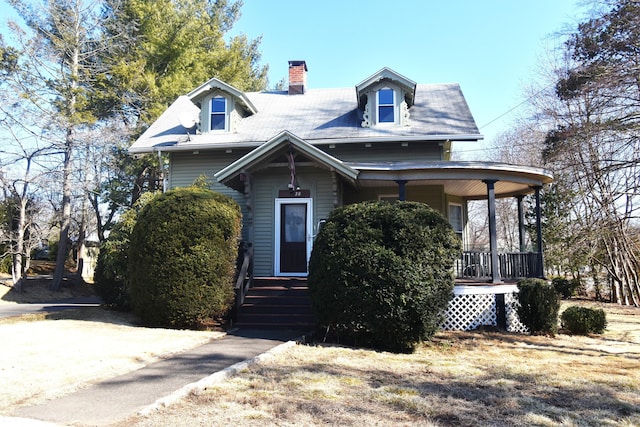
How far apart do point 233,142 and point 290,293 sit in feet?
18.1

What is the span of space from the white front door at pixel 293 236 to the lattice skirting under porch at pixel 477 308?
3966 mm

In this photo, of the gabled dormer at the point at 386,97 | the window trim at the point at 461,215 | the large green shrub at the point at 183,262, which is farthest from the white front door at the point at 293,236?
the window trim at the point at 461,215

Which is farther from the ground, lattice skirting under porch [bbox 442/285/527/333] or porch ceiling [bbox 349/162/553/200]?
porch ceiling [bbox 349/162/553/200]

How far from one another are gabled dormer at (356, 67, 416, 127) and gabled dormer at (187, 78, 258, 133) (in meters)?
4.10

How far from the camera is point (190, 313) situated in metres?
9.08

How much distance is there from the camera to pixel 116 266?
1136 centimetres

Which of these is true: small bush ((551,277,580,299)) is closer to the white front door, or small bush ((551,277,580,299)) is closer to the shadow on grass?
the white front door

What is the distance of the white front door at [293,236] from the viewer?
40.8ft

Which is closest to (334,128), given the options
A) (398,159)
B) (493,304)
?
(398,159)

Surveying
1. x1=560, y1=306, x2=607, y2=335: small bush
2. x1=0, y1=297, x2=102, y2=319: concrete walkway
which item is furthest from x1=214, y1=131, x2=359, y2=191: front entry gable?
x1=0, y1=297, x2=102, y2=319: concrete walkway

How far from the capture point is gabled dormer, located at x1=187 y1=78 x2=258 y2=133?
15047 mm

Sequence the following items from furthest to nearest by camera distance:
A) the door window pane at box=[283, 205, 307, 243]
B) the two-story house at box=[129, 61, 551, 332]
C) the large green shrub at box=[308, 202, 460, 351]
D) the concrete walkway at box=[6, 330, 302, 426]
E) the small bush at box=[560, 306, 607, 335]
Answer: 1. the door window pane at box=[283, 205, 307, 243]
2. the two-story house at box=[129, 61, 551, 332]
3. the small bush at box=[560, 306, 607, 335]
4. the large green shrub at box=[308, 202, 460, 351]
5. the concrete walkway at box=[6, 330, 302, 426]

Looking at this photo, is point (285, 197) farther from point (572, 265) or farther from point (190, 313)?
point (572, 265)

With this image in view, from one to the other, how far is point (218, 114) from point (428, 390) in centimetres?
1202
